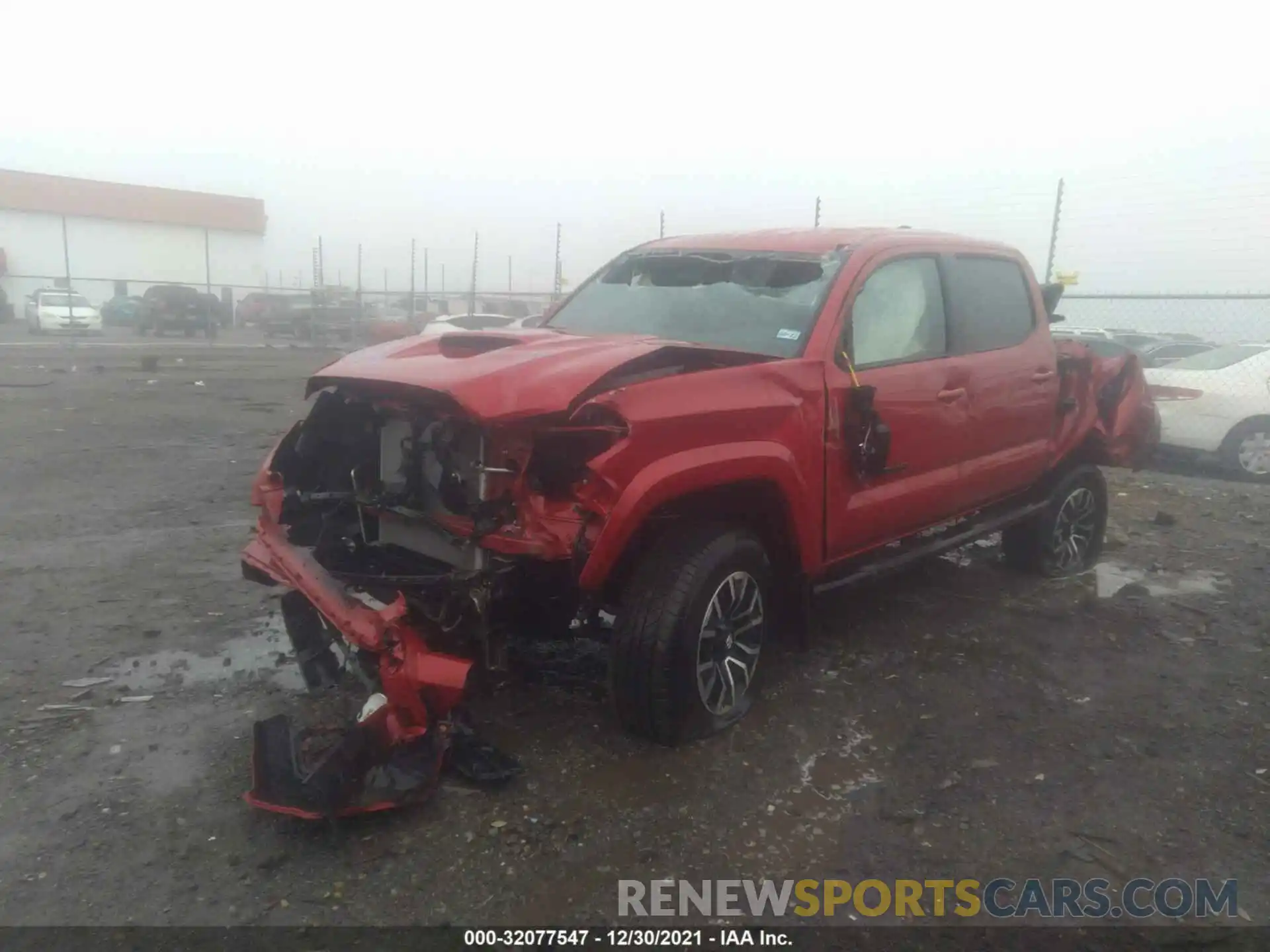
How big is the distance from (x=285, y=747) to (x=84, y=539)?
3.57m

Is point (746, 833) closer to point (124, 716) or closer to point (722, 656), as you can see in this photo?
point (722, 656)

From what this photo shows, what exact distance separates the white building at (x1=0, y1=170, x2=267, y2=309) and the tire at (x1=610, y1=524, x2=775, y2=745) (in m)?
39.4

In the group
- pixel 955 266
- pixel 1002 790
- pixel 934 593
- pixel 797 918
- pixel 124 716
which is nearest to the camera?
pixel 797 918

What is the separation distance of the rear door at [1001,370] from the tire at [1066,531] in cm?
35

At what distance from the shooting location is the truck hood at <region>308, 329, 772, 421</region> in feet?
10.0

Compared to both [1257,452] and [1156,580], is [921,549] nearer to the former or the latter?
[1156,580]

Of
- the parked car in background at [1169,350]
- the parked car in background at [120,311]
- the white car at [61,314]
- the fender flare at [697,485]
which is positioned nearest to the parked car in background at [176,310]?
the white car at [61,314]

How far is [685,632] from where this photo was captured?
10.7 feet

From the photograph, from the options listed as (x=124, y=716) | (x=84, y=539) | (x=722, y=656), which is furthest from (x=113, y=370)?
(x=722, y=656)

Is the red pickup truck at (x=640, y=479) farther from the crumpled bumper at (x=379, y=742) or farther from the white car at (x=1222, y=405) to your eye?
the white car at (x=1222, y=405)

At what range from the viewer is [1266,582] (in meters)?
5.87

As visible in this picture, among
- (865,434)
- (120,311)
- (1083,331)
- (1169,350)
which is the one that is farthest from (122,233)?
(865,434)

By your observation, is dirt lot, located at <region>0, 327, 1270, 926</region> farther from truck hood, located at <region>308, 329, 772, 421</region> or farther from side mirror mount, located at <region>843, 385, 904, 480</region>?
truck hood, located at <region>308, 329, 772, 421</region>

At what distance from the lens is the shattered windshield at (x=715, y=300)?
13.2 feet
